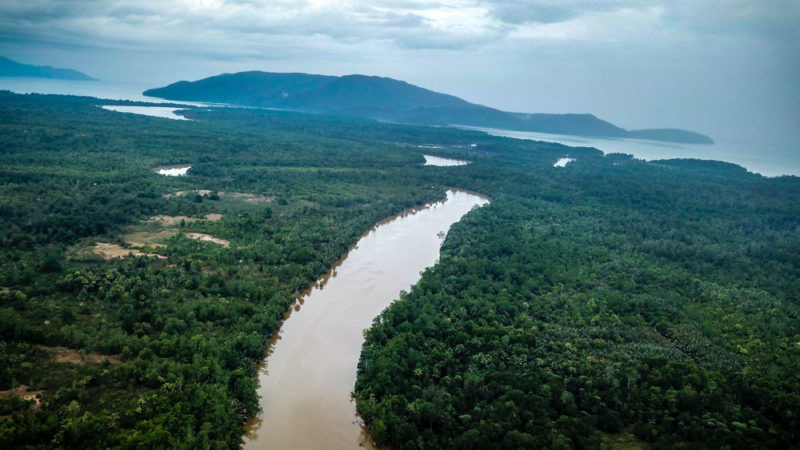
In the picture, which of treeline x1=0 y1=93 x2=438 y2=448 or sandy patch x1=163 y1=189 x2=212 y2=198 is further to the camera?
sandy patch x1=163 y1=189 x2=212 y2=198

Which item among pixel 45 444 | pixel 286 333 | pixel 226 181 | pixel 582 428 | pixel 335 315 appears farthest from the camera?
pixel 226 181

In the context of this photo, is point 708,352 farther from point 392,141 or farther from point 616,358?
point 392,141

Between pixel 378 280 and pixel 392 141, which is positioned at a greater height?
pixel 392 141

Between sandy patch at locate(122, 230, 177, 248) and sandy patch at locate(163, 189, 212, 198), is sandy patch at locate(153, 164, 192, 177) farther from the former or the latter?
sandy patch at locate(122, 230, 177, 248)

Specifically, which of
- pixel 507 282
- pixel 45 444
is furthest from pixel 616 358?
pixel 45 444

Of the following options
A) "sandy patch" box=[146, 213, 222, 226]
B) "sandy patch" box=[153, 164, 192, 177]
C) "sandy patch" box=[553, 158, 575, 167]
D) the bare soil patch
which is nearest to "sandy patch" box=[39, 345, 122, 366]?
the bare soil patch

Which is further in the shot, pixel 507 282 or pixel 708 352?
pixel 507 282
